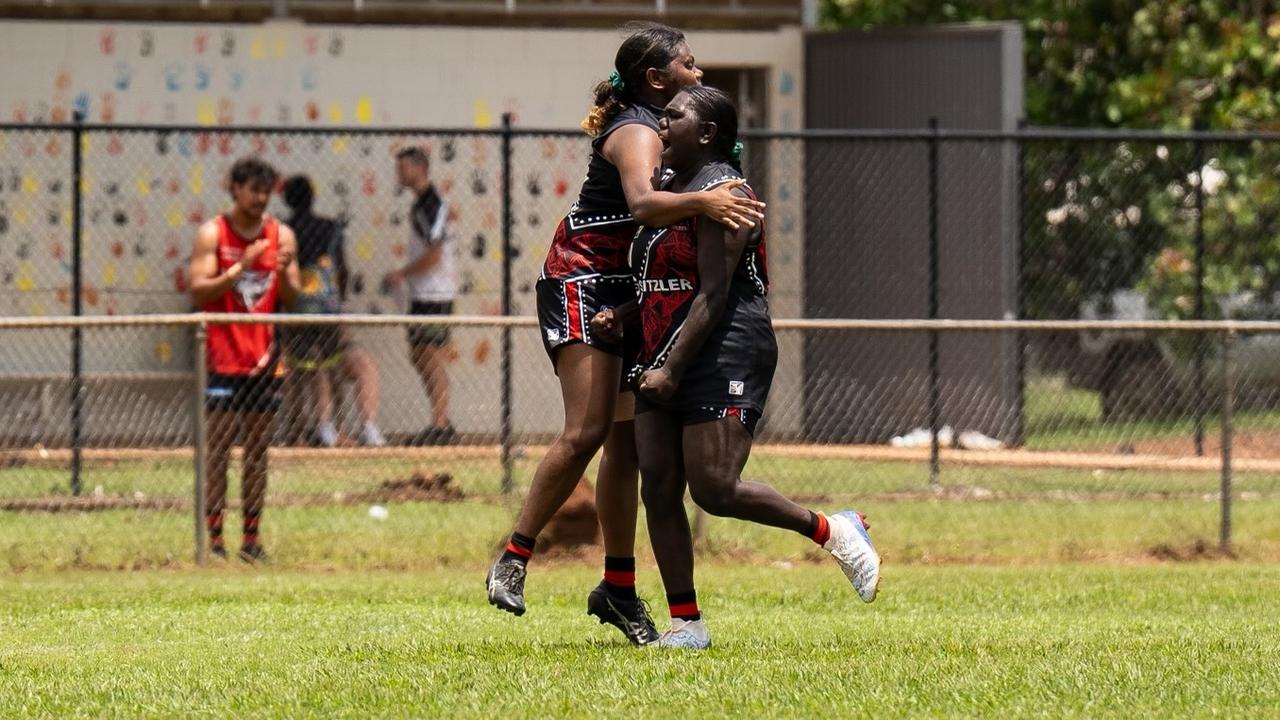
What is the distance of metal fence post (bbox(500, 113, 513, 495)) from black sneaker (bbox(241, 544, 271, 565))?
1.39 metres

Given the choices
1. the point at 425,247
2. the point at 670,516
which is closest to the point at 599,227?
the point at 670,516

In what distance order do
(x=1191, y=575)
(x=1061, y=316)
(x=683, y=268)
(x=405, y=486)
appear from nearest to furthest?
(x=683, y=268) < (x=1191, y=575) < (x=405, y=486) < (x=1061, y=316)

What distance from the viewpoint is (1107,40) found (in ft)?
63.0

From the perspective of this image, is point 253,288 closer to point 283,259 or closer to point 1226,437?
point 283,259

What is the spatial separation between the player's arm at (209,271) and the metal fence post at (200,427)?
45 centimetres

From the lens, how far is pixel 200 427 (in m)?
10.3

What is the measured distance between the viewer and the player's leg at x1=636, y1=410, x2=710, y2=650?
258 inches

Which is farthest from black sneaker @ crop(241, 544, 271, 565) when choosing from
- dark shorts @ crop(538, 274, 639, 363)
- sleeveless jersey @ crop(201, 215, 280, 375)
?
dark shorts @ crop(538, 274, 639, 363)

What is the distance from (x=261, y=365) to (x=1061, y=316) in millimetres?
8106

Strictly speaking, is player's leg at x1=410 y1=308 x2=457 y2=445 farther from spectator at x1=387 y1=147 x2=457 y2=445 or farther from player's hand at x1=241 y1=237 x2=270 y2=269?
player's hand at x1=241 y1=237 x2=270 y2=269

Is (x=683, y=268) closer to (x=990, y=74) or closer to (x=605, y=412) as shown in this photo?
(x=605, y=412)

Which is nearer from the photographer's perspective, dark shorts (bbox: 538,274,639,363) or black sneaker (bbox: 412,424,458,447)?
dark shorts (bbox: 538,274,639,363)

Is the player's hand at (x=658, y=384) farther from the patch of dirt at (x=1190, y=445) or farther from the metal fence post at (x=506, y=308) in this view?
the patch of dirt at (x=1190, y=445)

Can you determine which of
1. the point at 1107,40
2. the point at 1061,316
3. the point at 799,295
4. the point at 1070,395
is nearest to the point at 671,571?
the point at 1070,395
